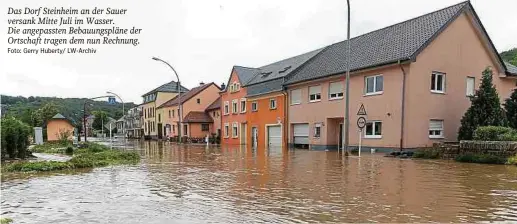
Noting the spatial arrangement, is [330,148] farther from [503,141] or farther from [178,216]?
[178,216]

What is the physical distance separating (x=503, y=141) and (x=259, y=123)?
76.5 ft

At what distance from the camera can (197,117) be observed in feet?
181

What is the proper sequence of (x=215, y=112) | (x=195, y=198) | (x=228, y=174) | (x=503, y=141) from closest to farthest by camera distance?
(x=195, y=198) < (x=228, y=174) < (x=503, y=141) < (x=215, y=112)

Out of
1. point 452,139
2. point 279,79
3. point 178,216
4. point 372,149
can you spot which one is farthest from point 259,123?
point 178,216

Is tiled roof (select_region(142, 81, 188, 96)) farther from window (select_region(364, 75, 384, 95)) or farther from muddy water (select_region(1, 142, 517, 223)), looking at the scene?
muddy water (select_region(1, 142, 517, 223))

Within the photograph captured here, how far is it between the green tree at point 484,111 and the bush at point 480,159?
3646 mm

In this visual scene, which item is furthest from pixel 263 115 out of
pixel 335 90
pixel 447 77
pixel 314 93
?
pixel 447 77

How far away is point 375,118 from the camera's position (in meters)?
23.1

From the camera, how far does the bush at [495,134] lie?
16.6 meters

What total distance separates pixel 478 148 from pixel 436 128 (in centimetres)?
561

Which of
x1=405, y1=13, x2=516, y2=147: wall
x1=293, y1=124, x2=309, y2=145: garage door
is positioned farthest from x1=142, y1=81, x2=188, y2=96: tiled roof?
x1=405, y1=13, x2=516, y2=147: wall

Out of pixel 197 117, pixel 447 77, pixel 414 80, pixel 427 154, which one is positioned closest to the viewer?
pixel 427 154

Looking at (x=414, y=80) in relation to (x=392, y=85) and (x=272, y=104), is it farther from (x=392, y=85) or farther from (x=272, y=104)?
(x=272, y=104)

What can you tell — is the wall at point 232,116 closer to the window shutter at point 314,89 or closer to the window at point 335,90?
the window shutter at point 314,89
